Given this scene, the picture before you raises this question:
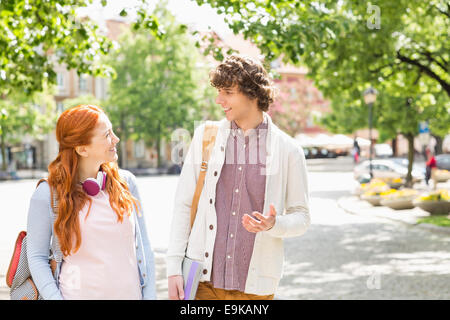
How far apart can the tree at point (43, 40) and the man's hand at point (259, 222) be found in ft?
24.0

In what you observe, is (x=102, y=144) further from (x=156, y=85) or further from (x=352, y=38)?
(x=156, y=85)

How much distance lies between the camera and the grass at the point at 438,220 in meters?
14.6

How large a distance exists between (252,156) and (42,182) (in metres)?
0.99

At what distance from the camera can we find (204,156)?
10.2 ft

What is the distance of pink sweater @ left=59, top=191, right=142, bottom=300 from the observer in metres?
2.85

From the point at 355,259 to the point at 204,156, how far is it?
8.07m

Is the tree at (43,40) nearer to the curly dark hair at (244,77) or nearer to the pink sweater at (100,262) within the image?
the curly dark hair at (244,77)

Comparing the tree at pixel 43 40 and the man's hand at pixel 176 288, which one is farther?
the tree at pixel 43 40

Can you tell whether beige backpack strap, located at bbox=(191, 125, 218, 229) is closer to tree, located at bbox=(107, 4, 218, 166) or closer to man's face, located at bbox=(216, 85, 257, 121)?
man's face, located at bbox=(216, 85, 257, 121)

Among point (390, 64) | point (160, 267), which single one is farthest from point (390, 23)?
point (160, 267)

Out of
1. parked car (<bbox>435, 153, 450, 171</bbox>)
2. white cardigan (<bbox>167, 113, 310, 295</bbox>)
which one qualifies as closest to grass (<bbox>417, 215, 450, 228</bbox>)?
white cardigan (<bbox>167, 113, 310, 295</bbox>)

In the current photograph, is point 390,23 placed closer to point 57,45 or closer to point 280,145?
point 57,45

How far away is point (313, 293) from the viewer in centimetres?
780

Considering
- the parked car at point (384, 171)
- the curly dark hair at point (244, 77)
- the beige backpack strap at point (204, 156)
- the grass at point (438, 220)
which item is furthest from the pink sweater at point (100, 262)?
the parked car at point (384, 171)
